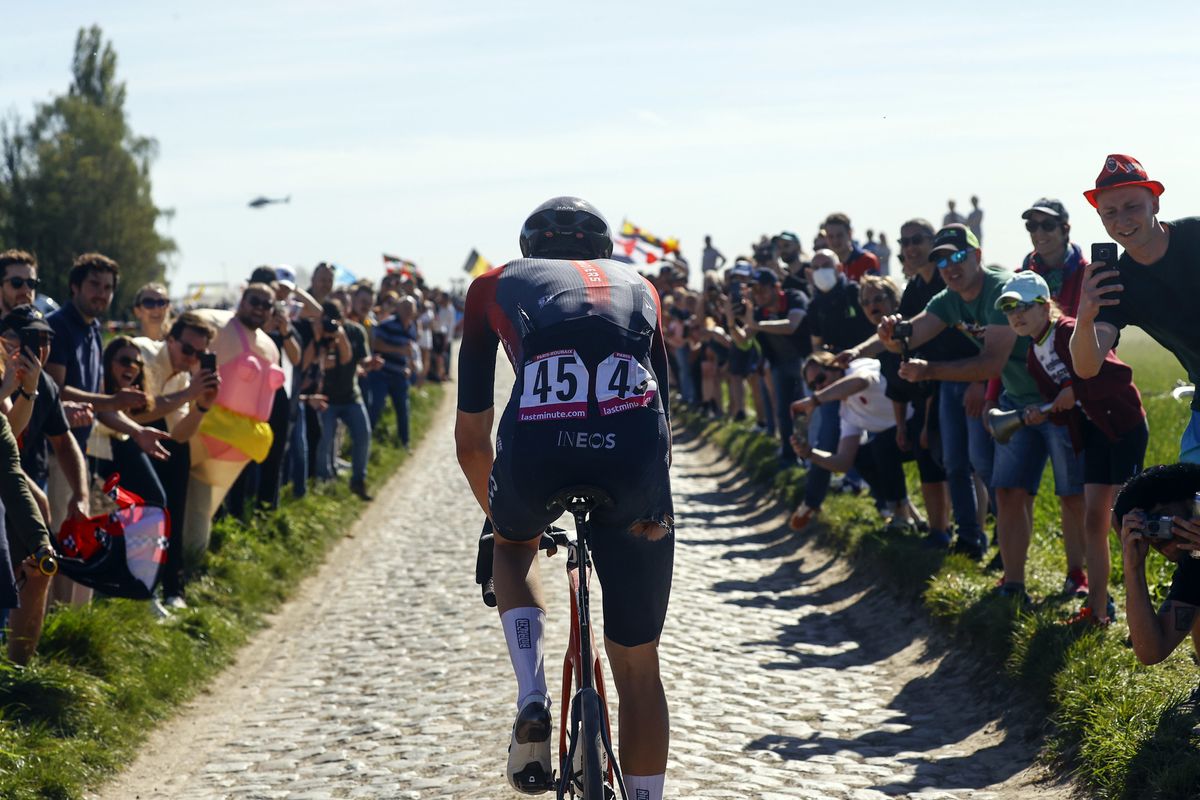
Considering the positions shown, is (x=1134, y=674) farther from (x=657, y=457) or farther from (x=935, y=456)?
(x=935, y=456)

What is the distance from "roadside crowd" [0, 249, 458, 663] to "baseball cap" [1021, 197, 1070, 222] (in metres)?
5.48

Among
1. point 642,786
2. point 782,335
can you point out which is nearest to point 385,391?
point 782,335

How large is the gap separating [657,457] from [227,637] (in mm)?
6552

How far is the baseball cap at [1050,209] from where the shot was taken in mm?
9250

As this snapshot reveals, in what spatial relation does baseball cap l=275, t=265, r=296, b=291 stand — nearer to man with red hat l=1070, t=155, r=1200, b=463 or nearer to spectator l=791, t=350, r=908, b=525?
spectator l=791, t=350, r=908, b=525

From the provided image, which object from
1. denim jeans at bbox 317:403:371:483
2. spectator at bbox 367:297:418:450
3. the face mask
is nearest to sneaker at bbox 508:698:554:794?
the face mask

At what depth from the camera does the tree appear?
90188 millimetres

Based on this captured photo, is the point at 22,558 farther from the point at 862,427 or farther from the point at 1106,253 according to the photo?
the point at 862,427

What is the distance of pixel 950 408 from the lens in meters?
10.4

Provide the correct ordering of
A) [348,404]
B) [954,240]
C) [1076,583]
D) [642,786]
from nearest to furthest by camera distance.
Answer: [642,786], [1076,583], [954,240], [348,404]

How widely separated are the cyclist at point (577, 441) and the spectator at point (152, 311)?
6.88 m

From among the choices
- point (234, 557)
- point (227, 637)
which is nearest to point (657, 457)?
point (227, 637)

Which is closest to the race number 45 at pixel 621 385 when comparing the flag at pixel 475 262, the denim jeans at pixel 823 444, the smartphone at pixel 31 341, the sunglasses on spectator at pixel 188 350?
the smartphone at pixel 31 341

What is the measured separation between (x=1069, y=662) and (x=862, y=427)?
5082 mm
